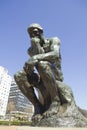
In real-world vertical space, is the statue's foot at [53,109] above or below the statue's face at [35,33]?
below

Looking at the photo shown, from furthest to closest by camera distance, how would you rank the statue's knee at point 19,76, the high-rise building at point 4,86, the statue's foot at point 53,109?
the high-rise building at point 4,86 < the statue's knee at point 19,76 < the statue's foot at point 53,109

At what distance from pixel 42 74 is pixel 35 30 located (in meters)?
1.29

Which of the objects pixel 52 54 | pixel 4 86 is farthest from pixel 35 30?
pixel 4 86

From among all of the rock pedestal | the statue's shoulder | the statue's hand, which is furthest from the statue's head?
the rock pedestal

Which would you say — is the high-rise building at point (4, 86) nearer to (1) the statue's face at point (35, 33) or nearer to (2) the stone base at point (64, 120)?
(1) the statue's face at point (35, 33)

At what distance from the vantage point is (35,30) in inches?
221

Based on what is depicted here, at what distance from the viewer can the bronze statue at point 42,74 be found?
4.96 m

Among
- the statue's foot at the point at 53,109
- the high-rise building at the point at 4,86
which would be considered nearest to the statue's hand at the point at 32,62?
the statue's foot at the point at 53,109

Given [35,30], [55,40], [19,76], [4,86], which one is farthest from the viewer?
[4,86]

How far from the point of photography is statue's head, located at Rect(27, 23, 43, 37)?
5.58 m

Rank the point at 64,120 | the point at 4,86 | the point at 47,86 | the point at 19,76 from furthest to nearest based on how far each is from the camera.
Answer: the point at 4,86 < the point at 19,76 < the point at 47,86 < the point at 64,120

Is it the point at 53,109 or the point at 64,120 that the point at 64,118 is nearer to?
the point at 64,120

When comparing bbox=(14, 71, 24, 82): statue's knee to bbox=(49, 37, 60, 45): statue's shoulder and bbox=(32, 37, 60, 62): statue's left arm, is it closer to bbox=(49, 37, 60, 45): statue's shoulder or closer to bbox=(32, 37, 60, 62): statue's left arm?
bbox=(32, 37, 60, 62): statue's left arm

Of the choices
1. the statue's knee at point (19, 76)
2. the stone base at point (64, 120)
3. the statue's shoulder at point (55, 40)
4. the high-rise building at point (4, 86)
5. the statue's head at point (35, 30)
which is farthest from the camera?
the high-rise building at point (4, 86)
